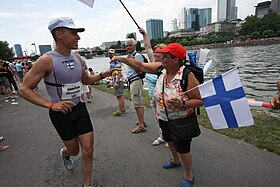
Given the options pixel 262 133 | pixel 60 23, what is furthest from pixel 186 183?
pixel 60 23

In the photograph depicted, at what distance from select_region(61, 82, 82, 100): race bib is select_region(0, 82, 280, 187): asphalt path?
1.30m

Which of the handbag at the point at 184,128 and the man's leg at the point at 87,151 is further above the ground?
the handbag at the point at 184,128

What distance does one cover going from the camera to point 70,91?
221 cm

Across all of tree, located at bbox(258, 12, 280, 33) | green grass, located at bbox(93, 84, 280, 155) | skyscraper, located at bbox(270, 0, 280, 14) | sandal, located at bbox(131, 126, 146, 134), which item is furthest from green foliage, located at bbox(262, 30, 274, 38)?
sandal, located at bbox(131, 126, 146, 134)

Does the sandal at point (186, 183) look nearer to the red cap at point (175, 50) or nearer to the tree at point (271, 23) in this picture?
the red cap at point (175, 50)

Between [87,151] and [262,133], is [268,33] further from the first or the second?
[87,151]

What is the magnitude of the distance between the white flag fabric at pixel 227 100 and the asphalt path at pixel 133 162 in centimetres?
97

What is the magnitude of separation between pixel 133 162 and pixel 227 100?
1.84 m

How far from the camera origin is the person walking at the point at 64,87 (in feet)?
6.59

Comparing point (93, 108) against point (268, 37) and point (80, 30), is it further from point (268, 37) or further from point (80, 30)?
point (268, 37)

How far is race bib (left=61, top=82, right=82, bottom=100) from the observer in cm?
216

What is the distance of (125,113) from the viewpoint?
222 inches

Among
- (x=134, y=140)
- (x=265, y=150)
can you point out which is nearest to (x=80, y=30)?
(x=134, y=140)

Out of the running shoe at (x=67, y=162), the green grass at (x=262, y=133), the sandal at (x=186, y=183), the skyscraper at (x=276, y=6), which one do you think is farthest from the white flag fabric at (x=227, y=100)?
the skyscraper at (x=276, y=6)
